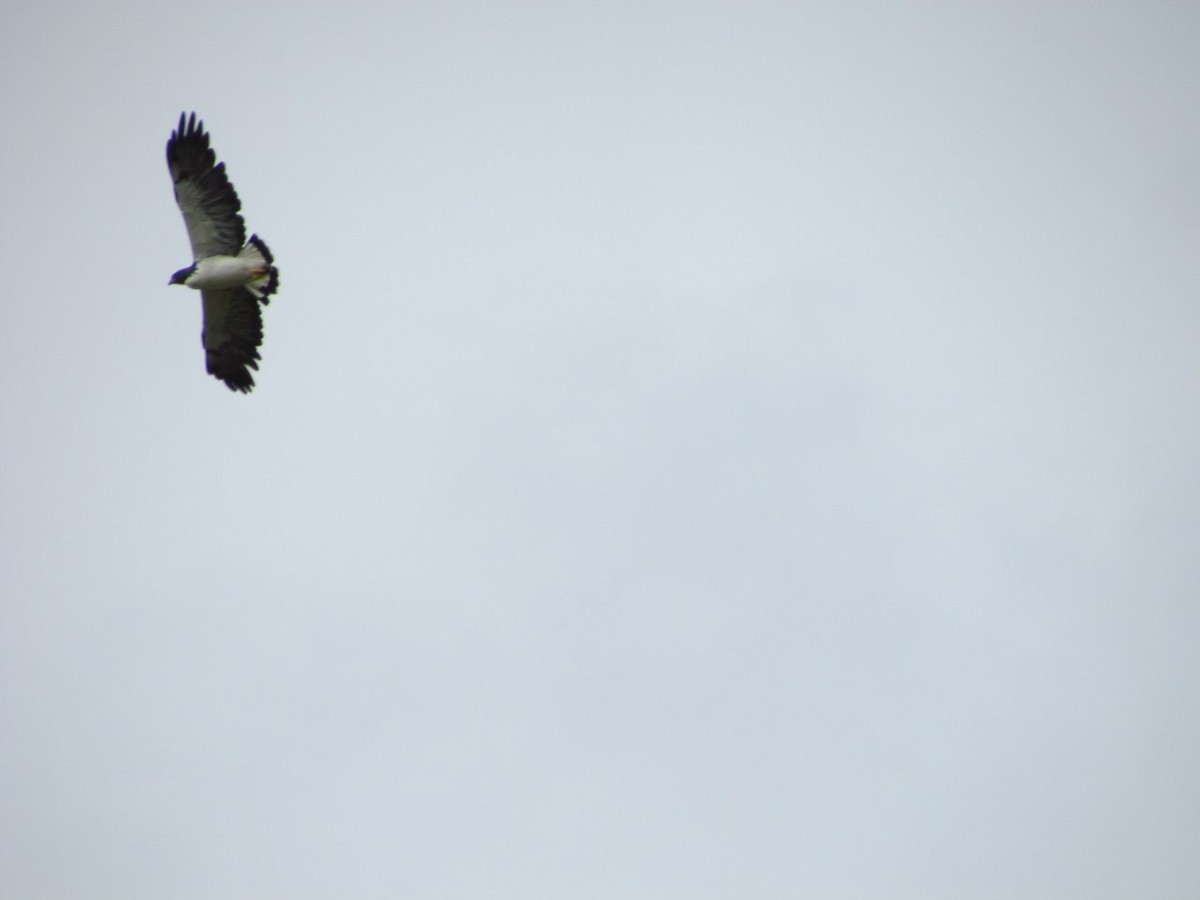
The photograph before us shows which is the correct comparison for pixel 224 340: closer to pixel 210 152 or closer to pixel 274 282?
pixel 274 282

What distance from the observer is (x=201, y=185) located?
1496 inches

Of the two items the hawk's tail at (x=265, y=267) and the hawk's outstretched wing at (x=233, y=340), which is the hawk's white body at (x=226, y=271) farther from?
the hawk's outstretched wing at (x=233, y=340)

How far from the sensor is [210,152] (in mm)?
37875

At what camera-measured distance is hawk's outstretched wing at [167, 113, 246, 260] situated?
3788 centimetres

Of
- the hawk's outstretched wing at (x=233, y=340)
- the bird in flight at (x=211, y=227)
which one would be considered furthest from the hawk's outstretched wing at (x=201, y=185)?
the hawk's outstretched wing at (x=233, y=340)

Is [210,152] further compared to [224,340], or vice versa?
[224,340]

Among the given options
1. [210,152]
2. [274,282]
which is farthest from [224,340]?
[210,152]

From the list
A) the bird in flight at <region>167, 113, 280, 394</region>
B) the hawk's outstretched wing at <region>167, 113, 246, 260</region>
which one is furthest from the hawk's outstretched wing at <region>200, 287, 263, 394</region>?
the hawk's outstretched wing at <region>167, 113, 246, 260</region>

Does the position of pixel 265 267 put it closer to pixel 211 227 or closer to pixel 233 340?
pixel 211 227

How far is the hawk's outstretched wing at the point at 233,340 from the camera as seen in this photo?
40156mm

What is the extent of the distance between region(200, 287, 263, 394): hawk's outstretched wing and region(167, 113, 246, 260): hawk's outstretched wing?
2567 mm

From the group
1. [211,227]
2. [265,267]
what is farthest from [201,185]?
[265,267]

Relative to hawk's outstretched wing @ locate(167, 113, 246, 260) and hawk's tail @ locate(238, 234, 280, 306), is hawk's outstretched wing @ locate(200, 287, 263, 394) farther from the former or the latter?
hawk's outstretched wing @ locate(167, 113, 246, 260)

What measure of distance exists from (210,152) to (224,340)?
5.13 metres
